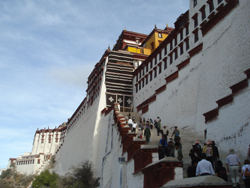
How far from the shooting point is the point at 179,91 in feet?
67.6

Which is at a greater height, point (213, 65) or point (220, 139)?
point (213, 65)

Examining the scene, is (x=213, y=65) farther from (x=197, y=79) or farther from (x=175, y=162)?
(x=175, y=162)

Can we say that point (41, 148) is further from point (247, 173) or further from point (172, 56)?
point (247, 173)

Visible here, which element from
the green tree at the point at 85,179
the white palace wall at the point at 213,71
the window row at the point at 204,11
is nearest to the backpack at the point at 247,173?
the white palace wall at the point at 213,71

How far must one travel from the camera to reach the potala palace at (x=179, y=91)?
10.3 metres

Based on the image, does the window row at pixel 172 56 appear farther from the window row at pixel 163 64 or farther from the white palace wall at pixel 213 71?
the white palace wall at pixel 213 71

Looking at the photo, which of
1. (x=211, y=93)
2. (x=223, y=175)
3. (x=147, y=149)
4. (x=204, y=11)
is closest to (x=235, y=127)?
(x=223, y=175)

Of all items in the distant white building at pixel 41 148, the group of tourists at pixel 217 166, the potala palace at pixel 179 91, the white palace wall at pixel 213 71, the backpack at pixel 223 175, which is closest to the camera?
the group of tourists at pixel 217 166

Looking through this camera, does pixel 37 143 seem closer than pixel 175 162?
No

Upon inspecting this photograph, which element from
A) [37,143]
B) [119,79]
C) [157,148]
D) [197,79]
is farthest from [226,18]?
[37,143]

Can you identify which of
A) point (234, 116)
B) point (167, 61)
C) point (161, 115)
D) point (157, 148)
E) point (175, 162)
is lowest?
point (175, 162)

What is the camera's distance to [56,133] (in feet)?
252

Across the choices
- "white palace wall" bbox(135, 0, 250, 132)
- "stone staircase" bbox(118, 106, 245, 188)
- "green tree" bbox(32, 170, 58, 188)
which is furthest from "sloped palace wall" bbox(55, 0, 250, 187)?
"green tree" bbox(32, 170, 58, 188)

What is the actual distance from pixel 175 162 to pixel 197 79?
12.0 meters
